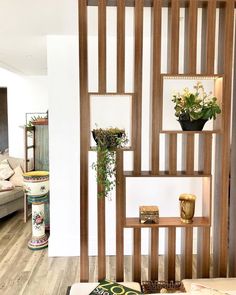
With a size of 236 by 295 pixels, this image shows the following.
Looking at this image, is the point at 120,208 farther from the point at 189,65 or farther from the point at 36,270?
the point at 36,270

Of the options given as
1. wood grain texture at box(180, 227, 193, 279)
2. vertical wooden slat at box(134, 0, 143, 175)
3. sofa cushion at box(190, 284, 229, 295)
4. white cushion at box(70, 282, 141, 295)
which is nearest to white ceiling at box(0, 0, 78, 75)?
vertical wooden slat at box(134, 0, 143, 175)

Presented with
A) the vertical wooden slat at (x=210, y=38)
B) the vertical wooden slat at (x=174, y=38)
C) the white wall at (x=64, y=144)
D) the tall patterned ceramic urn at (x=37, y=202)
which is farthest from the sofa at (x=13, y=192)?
the vertical wooden slat at (x=210, y=38)

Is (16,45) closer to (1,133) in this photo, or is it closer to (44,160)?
(44,160)

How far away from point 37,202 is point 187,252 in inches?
89.6

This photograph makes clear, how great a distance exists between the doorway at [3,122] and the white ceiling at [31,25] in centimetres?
230

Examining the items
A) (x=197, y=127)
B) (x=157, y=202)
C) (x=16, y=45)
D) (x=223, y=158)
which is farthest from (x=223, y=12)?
(x=16, y=45)

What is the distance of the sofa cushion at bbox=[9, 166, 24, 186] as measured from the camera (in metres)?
5.06

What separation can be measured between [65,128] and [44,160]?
4.01ft

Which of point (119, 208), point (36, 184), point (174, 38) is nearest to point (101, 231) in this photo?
point (119, 208)

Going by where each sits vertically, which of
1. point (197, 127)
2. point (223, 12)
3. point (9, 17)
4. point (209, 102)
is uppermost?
point (9, 17)

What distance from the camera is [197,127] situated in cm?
203

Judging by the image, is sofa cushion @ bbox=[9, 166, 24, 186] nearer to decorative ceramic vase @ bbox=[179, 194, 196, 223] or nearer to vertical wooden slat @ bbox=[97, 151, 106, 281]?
vertical wooden slat @ bbox=[97, 151, 106, 281]

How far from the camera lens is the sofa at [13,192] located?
4.62 m

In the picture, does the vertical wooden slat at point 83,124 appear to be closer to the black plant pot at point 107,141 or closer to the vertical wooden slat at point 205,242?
the black plant pot at point 107,141
